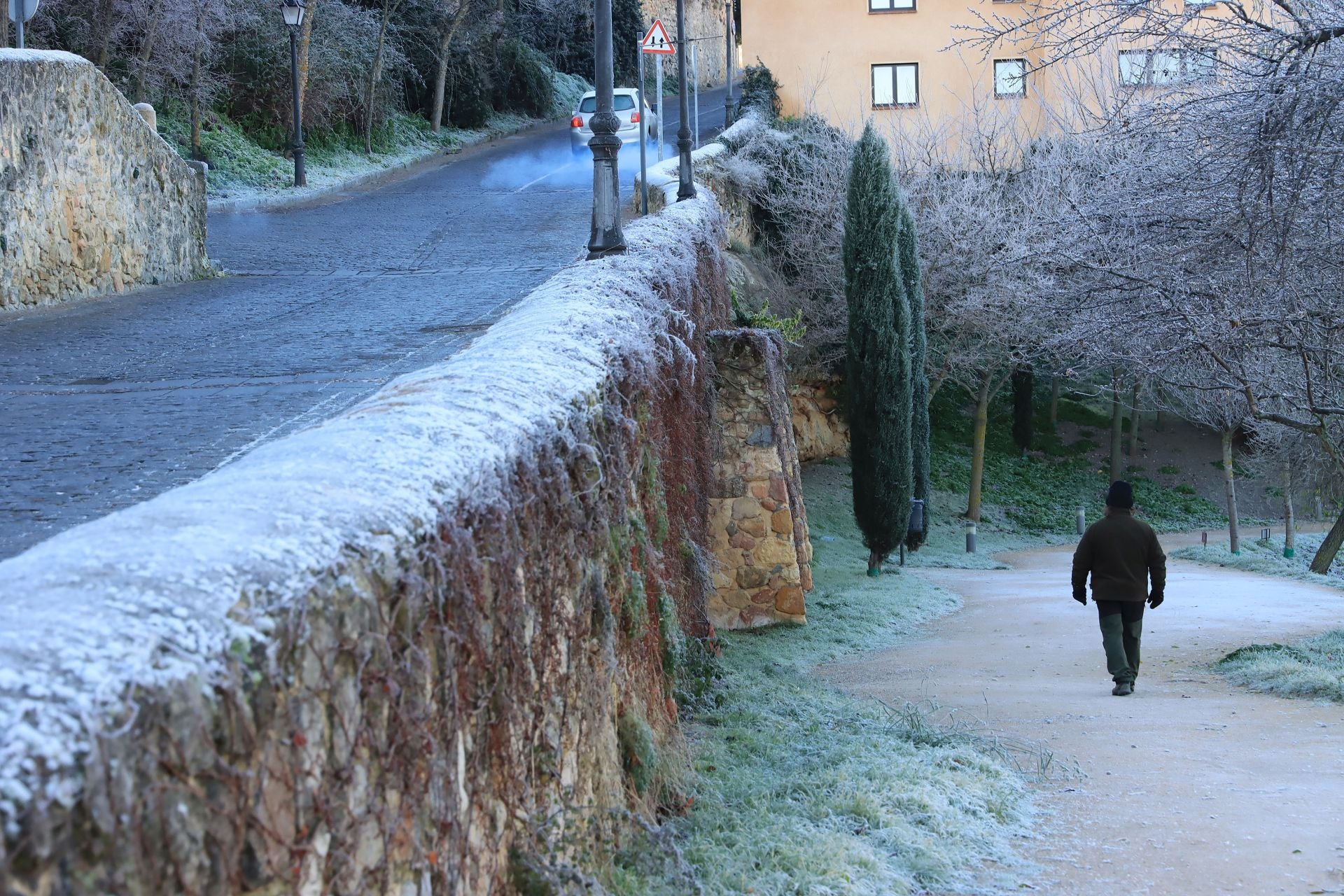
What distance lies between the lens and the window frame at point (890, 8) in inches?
1222

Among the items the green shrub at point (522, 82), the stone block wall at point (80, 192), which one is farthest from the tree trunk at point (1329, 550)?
the green shrub at point (522, 82)

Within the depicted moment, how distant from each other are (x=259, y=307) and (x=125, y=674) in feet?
33.6

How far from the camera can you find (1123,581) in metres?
8.59

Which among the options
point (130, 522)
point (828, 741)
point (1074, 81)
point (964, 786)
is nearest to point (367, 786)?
point (130, 522)

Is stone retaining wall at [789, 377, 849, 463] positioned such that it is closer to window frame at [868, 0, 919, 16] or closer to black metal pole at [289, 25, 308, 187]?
window frame at [868, 0, 919, 16]

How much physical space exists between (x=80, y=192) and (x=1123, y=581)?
379 inches

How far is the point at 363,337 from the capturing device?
941cm

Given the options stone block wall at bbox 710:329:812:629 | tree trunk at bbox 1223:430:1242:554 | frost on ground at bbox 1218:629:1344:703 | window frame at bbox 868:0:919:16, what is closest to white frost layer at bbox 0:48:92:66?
stone block wall at bbox 710:329:812:629

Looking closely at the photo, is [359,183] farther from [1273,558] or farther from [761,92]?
[1273,558]

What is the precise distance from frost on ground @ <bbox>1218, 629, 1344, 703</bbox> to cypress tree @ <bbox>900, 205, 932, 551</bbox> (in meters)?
10.5

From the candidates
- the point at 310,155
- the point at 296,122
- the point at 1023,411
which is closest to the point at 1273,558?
the point at 1023,411

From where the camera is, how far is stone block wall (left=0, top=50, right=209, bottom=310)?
10812 millimetres

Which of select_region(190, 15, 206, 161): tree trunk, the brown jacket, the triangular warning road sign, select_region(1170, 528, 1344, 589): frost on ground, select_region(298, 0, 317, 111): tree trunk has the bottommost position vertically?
select_region(1170, 528, 1344, 589): frost on ground

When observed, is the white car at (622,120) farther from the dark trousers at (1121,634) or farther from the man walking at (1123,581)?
the dark trousers at (1121,634)
